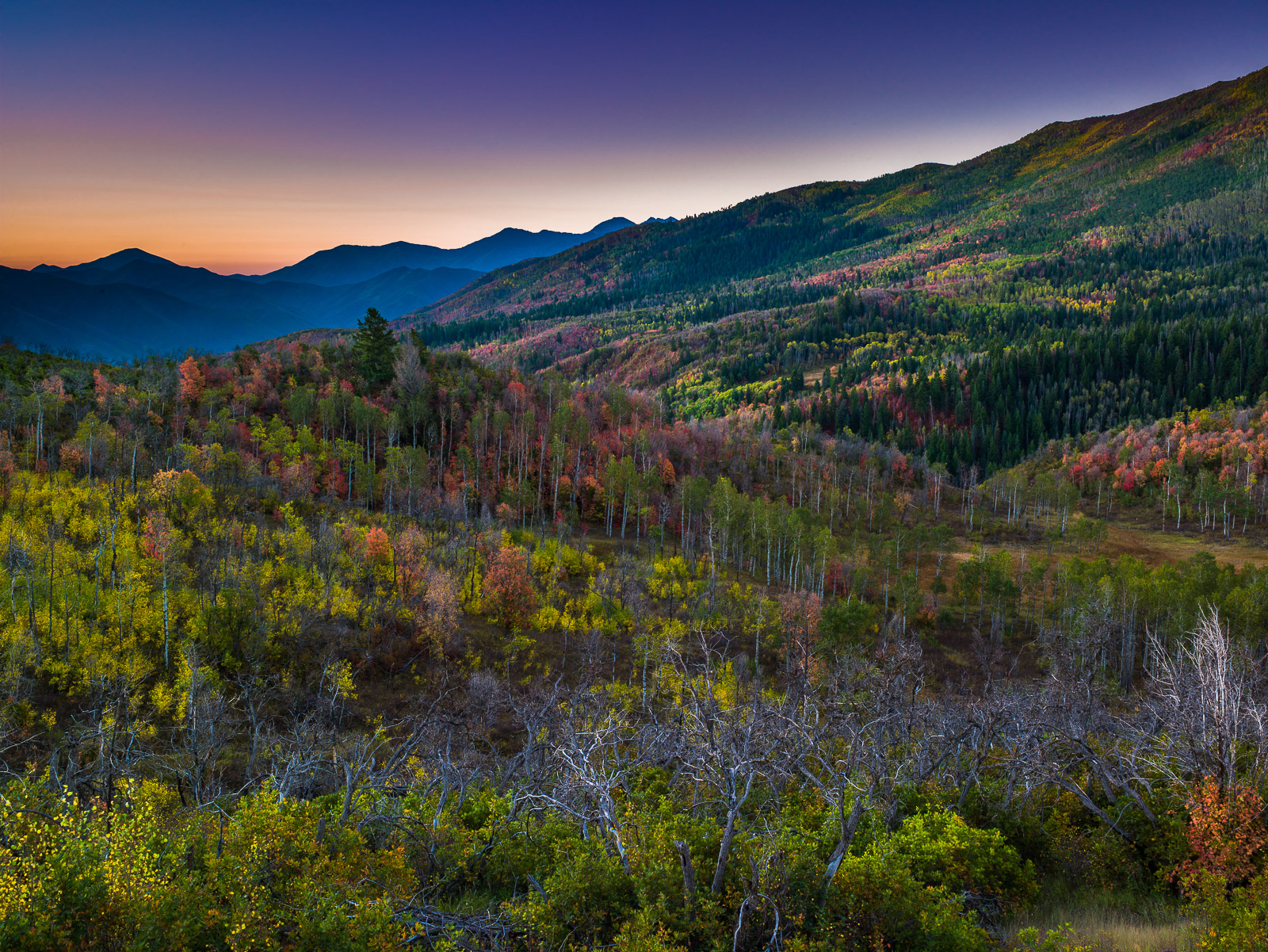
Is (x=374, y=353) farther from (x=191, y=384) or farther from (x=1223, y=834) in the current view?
(x=1223, y=834)

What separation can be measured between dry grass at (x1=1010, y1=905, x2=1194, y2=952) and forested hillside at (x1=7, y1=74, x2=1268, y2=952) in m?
0.17

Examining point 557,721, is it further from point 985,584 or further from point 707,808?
point 985,584

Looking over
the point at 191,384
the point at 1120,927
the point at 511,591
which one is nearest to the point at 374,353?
the point at 191,384

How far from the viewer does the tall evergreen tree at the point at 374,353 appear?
125000 millimetres

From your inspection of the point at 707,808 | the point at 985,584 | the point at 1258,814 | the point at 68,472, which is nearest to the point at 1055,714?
the point at 1258,814

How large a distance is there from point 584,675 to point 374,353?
9172 centimetres

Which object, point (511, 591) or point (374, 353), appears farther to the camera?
point (374, 353)

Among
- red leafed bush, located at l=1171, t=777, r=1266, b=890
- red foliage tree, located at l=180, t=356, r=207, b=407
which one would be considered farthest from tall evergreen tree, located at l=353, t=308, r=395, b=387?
red leafed bush, located at l=1171, t=777, r=1266, b=890

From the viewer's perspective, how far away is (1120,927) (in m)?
17.4

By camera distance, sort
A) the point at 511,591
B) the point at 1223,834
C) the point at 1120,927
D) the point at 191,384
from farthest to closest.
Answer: the point at 191,384
the point at 511,591
the point at 1223,834
the point at 1120,927

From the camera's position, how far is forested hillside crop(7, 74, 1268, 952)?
1576 centimetres

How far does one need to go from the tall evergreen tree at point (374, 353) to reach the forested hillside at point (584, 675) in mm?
962

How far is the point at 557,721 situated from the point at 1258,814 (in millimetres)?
33547

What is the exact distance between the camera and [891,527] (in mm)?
126438
